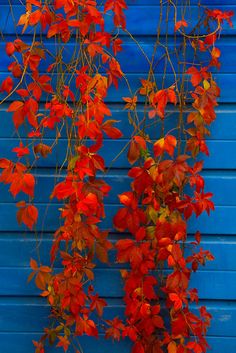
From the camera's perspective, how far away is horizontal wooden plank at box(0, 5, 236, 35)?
240 cm

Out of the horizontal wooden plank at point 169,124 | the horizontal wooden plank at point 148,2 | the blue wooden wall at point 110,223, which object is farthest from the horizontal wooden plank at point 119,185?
the horizontal wooden plank at point 148,2

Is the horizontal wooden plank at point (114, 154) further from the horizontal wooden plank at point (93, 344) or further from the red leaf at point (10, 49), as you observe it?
the horizontal wooden plank at point (93, 344)

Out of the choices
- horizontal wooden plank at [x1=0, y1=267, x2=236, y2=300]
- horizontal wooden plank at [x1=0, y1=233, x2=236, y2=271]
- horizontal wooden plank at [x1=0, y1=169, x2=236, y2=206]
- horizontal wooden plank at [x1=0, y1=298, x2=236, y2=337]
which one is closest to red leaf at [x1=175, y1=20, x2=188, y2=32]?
horizontal wooden plank at [x1=0, y1=169, x2=236, y2=206]

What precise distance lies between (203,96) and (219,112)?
199mm

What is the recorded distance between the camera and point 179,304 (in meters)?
Result: 2.24

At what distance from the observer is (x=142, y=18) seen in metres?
2.41

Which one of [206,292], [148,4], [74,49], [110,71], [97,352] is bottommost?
[97,352]

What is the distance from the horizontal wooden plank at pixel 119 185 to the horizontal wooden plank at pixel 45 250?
165 millimetres

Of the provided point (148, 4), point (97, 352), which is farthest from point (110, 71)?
point (97, 352)

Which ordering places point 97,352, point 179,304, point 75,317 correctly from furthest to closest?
point 97,352 < point 75,317 < point 179,304

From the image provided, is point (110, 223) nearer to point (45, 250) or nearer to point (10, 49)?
point (45, 250)

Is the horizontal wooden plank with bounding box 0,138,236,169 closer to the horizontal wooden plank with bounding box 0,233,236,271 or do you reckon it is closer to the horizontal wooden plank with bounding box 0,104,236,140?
the horizontal wooden plank with bounding box 0,104,236,140

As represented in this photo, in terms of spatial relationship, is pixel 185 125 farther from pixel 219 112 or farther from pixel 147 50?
pixel 147 50

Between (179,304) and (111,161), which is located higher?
(111,161)
